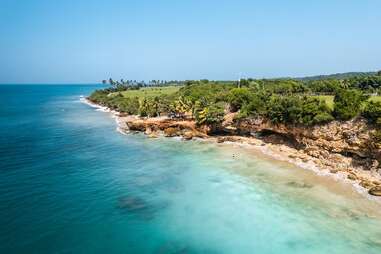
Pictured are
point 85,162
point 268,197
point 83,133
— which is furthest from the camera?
point 83,133

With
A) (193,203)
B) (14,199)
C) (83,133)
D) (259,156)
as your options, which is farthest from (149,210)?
(83,133)

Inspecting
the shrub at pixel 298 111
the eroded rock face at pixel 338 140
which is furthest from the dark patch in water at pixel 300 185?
the shrub at pixel 298 111

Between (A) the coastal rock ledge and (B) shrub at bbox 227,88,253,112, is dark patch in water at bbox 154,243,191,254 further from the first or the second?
(B) shrub at bbox 227,88,253,112

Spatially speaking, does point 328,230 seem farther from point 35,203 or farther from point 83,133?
point 83,133

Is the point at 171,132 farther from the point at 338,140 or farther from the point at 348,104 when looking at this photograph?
the point at 348,104

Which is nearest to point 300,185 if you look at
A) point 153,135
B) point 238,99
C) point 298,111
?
point 298,111

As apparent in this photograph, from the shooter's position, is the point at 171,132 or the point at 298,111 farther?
the point at 171,132

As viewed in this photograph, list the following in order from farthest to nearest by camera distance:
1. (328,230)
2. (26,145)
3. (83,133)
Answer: (83,133) → (26,145) → (328,230)

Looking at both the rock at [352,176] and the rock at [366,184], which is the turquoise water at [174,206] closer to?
the rock at [366,184]
